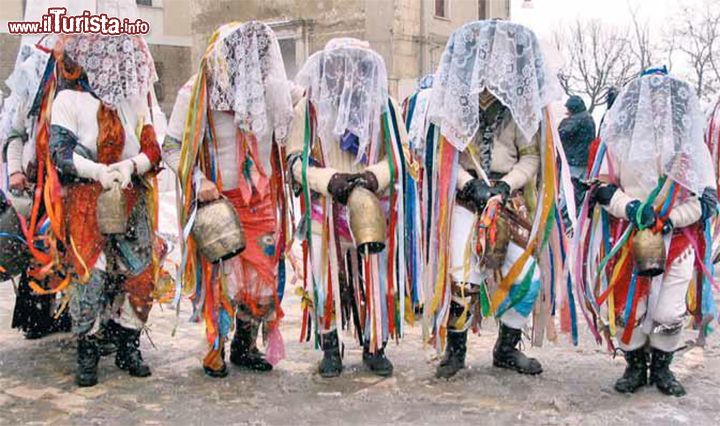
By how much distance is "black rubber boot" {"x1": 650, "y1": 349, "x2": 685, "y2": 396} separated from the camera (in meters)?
4.18

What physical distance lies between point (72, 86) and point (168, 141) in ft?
1.85

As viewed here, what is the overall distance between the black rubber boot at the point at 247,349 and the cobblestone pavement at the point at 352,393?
6 cm

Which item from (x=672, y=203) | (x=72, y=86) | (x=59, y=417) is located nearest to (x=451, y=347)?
(x=672, y=203)

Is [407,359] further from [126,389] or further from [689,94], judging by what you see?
[689,94]

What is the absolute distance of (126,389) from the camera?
440 cm

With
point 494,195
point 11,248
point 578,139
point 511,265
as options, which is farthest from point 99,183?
point 578,139

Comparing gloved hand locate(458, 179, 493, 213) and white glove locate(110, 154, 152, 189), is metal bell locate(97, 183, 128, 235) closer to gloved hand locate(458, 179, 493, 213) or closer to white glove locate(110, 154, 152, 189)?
white glove locate(110, 154, 152, 189)

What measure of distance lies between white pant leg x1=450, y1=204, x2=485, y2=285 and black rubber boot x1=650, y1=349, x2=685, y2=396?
3.08 ft

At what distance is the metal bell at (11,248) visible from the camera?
486 cm

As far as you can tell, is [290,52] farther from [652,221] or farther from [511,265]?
[652,221]

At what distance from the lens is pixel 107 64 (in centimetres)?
444

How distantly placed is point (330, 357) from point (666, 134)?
2055 mm

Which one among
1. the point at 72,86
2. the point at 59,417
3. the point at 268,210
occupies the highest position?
the point at 72,86

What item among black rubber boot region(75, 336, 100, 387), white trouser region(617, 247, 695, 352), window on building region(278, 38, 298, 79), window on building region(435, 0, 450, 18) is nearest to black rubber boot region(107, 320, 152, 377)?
black rubber boot region(75, 336, 100, 387)
